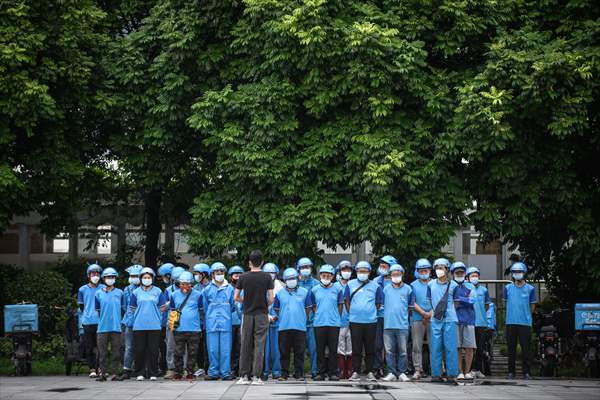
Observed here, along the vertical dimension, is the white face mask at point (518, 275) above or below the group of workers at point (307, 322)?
above

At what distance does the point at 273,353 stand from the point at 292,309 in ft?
3.39

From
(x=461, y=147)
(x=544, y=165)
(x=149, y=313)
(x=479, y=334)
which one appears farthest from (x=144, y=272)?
(x=544, y=165)

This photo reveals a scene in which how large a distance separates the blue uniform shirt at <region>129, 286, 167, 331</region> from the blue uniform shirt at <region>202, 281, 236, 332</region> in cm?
81

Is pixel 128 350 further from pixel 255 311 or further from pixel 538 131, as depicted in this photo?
pixel 538 131

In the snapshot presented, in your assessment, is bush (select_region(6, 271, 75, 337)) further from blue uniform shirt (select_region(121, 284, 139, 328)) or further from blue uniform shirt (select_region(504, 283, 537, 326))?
blue uniform shirt (select_region(504, 283, 537, 326))

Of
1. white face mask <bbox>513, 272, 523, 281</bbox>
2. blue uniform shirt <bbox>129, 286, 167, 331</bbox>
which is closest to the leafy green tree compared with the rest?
white face mask <bbox>513, 272, 523, 281</bbox>

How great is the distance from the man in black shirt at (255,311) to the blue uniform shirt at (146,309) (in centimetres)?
220

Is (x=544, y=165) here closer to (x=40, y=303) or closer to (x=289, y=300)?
(x=289, y=300)

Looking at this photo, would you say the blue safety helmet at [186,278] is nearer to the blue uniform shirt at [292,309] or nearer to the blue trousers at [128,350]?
the blue trousers at [128,350]

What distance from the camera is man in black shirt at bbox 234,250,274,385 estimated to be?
1775 cm

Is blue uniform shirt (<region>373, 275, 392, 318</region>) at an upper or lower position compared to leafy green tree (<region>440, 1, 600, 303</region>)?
lower

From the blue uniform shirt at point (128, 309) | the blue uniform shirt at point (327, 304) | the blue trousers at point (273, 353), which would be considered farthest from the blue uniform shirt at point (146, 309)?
the blue uniform shirt at point (327, 304)

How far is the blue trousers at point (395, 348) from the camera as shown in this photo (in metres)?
19.3

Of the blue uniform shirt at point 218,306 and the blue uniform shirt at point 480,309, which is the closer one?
the blue uniform shirt at point 218,306
